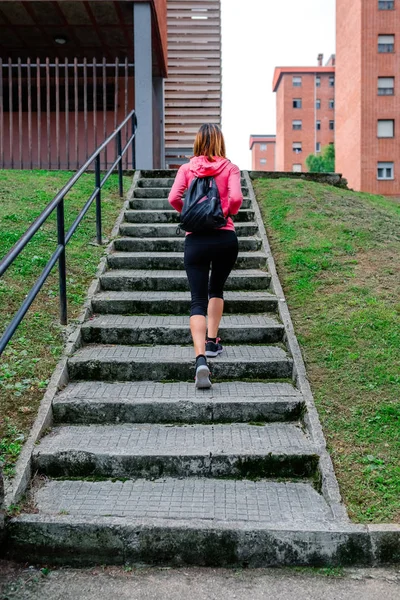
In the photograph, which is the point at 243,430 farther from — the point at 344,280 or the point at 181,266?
the point at 181,266

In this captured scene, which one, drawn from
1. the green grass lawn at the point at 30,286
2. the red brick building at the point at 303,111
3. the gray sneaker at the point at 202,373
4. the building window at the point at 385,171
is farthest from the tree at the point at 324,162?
the gray sneaker at the point at 202,373

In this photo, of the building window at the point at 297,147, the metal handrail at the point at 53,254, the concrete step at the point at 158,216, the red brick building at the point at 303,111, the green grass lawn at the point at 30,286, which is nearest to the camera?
the metal handrail at the point at 53,254

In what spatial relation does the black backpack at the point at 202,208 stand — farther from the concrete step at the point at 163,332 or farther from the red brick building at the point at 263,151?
the red brick building at the point at 263,151

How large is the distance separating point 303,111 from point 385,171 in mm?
33334

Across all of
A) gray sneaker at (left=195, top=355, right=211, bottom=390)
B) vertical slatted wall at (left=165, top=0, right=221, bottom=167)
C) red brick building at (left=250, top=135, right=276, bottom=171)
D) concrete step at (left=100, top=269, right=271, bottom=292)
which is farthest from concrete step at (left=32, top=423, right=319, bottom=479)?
red brick building at (left=250, top=135, right=276, bottom=171)

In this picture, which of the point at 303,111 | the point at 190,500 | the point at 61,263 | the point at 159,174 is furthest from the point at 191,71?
the point at 303,111

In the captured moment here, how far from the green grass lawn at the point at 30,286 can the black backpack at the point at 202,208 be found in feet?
4.53

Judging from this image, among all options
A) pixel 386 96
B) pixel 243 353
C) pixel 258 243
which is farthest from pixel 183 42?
pixel 386 96

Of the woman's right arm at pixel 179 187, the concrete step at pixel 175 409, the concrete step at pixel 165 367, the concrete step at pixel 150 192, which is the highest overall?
the concrete step at pixel 150 192

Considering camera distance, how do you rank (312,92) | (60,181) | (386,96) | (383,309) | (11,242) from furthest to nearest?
1. (312,92)
2. (386,96)
3. (60,181)
4. (11,242)
5. (383,309)

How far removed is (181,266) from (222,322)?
4.45ft

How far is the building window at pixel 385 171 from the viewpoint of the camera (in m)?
33.4

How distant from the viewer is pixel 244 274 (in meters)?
5.88

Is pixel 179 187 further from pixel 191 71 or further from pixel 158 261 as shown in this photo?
pixel 191 71
